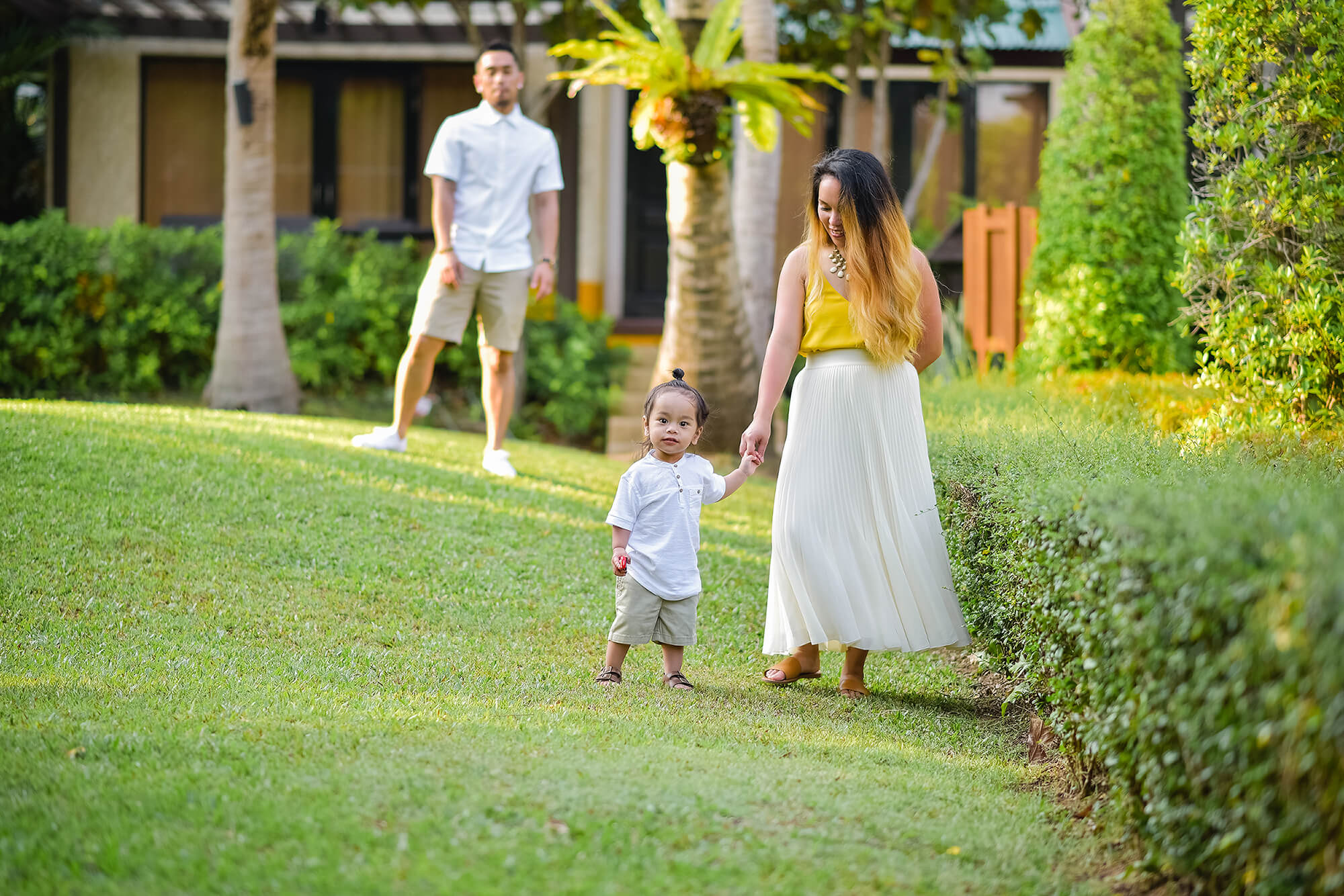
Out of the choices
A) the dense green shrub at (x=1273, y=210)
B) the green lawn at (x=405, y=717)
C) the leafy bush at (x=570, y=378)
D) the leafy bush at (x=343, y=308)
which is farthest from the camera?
the leafy bush at (x=570, y=378)

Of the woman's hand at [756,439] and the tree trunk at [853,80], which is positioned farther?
the tree trunk at [853,80]

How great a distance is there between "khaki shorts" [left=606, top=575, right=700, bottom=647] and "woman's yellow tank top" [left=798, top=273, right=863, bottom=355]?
3.36ft

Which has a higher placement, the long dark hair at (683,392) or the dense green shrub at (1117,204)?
the dense green shrub at (1117,204)

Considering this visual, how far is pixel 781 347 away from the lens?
4.54m

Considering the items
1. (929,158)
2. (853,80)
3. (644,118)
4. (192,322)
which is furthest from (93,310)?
(929,158)

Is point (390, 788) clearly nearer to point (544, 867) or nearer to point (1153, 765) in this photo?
point (544, 867)

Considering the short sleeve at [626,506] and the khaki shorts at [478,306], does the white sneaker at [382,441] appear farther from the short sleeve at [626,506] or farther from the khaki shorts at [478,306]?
the short sleeve at [626,506]

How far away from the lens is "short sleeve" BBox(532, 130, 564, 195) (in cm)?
770

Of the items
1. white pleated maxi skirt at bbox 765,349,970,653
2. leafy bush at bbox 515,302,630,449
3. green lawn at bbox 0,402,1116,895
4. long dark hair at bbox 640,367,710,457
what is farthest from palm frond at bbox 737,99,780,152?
long dark hair at bbox 640,367,710,457

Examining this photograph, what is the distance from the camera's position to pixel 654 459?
14.8ft

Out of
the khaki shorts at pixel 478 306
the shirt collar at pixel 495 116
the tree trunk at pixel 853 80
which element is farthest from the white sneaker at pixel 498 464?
the tree trunk at pixel 853 80

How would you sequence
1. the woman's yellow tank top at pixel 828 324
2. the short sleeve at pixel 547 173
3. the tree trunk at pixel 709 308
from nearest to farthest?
the woman's yellow tank top at pixel 828 324, the short sleeve at pixel 547 173, the tree trunk at pixel 709 308

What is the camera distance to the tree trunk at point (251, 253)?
10562 mm

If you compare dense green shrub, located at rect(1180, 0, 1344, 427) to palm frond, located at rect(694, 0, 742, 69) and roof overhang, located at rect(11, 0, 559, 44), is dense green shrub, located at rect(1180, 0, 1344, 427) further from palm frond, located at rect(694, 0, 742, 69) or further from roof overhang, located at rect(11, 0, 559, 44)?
roof overhang, located at rect(11, 0, 559, 44)
